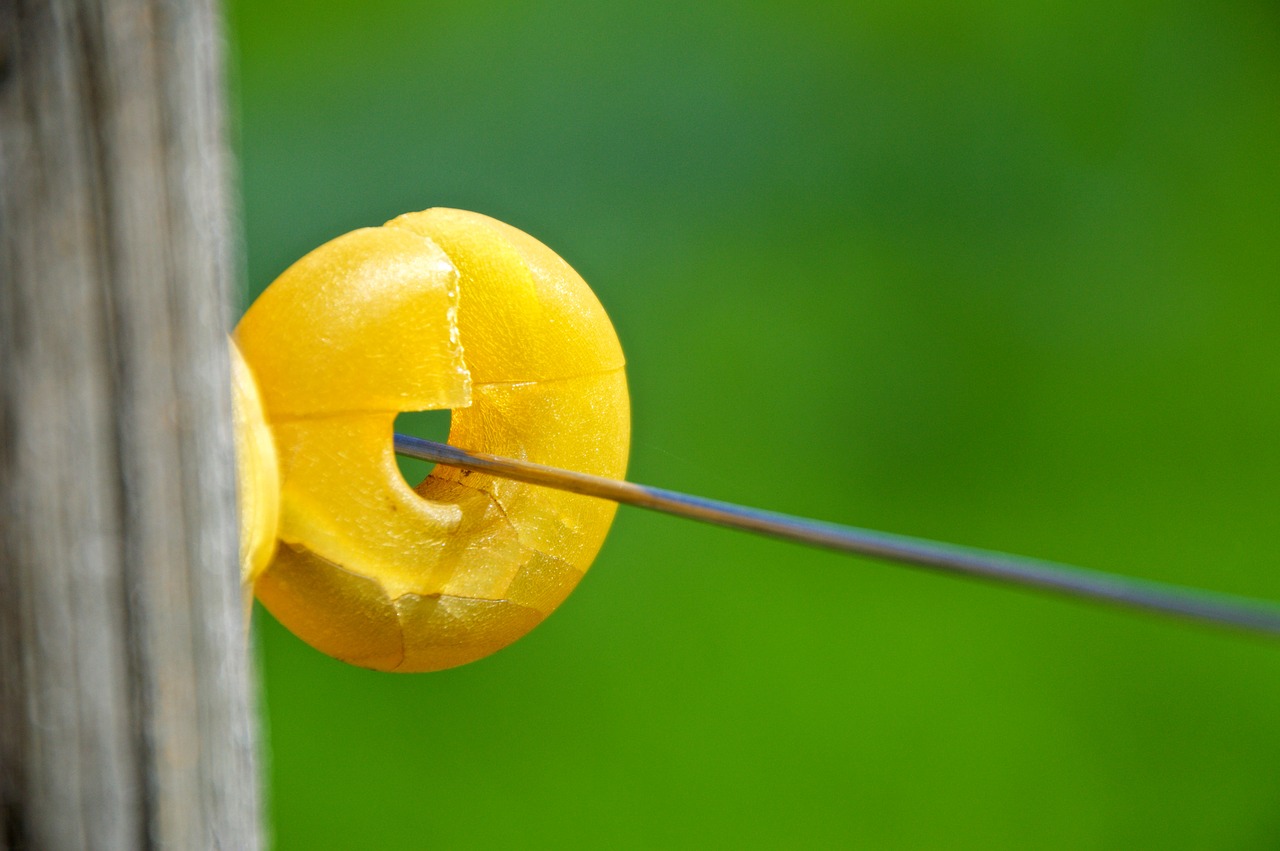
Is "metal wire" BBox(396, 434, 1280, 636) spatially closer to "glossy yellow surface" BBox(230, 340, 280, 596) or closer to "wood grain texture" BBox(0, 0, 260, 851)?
"glossy yellow surface" BBox(230, 340, 280, 596)

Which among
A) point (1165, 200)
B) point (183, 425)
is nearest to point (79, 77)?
point (183, 425)

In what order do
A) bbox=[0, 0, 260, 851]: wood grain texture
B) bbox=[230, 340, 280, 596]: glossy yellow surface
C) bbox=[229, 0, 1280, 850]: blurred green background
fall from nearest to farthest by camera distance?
bbox=[0, 0, 260, 851]: wood grain texture < bbox=[230, 340, 280, 596]: glossy yellow surface < bbox=[229, 0, 1280, 850]: blurred green background

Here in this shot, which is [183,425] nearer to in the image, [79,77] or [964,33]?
[79,77]

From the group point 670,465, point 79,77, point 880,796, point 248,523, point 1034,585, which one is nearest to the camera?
point 79,77

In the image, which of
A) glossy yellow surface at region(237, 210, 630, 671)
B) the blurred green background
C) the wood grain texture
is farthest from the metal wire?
the blurred green background

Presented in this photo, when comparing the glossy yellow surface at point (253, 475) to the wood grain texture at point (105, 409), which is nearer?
the wood grain texture at point (105, 409)

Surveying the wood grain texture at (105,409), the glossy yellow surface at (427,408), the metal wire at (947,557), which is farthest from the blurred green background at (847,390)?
the wood grain texture at (105,409)

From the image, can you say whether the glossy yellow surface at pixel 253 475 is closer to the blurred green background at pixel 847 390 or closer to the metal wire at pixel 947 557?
the metal wire at pixel 947 557
